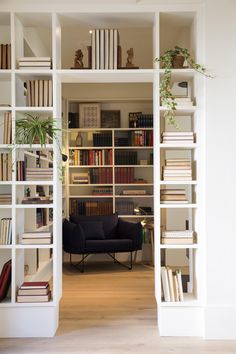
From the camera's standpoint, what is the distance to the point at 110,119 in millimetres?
7262

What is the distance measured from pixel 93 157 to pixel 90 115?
0.79 metres

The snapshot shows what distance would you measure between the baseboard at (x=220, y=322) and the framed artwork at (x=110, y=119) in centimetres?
441

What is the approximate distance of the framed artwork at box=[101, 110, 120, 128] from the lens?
7.25 m

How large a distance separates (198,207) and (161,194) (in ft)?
1.12

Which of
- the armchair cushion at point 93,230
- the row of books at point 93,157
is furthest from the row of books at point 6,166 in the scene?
the row of books at point 93,157

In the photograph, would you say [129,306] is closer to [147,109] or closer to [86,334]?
[86,334]

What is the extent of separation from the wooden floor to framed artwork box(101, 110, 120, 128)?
2.84 metres

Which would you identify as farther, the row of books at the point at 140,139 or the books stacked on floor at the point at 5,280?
the row of books at the point at 140,139

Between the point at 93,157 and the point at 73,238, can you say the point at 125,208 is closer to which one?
the point at 93,157

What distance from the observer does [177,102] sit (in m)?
3.53

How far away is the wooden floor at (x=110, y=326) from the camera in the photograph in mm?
3262

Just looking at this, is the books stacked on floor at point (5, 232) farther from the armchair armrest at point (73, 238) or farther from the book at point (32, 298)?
the armchair armrest at point (73, 238)

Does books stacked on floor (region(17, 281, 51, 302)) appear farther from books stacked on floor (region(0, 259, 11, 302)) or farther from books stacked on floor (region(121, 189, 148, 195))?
books stacked on floor (region(121, 189, 148, 195))

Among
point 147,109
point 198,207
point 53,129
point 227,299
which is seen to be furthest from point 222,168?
point 147,109
